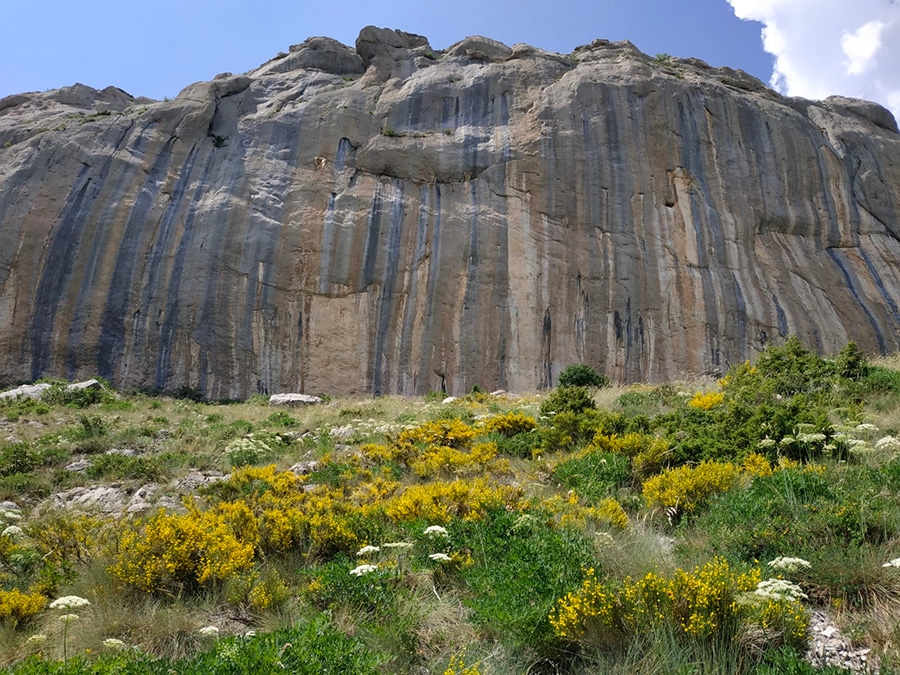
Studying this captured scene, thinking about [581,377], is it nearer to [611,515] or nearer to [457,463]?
[457,463]

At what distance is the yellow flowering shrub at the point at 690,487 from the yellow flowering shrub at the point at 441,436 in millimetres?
3966

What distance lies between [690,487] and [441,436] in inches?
180

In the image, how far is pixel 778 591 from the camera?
3275 millimetres

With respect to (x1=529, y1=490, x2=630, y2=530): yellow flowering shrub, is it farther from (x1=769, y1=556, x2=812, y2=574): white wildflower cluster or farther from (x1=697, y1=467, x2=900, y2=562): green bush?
(x1=769, y1=556, x2=812, y2=574): white wildflower cluster

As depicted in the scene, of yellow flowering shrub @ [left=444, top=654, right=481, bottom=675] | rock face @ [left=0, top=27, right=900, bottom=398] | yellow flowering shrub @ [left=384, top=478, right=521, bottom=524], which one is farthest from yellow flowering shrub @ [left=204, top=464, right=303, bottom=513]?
rock face @ [left=0, top=27, right=900, bottom=398]

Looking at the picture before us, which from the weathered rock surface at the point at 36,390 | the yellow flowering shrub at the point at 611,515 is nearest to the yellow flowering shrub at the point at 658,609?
the yellow flowering shrub at the point at 611,515

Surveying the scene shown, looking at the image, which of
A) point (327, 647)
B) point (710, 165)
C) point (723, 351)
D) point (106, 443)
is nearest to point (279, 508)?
point (327, 647)

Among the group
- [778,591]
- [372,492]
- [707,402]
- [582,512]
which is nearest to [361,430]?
[372,492]

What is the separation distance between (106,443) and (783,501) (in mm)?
10470

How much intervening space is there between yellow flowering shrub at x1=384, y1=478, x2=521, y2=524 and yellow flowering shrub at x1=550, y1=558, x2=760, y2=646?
180 cm

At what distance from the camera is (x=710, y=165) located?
27.2 m

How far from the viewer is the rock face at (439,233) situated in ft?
74.4

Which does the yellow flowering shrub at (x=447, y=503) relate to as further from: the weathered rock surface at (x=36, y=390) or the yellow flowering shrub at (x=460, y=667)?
the weathered rock surface at (x=36, y=390)

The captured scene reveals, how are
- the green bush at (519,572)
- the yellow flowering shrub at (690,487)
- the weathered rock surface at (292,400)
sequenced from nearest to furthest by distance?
the green bush at (519,572)
the yellow flowering shrub at (690,487)
the weathered rock surface at (292,400)
